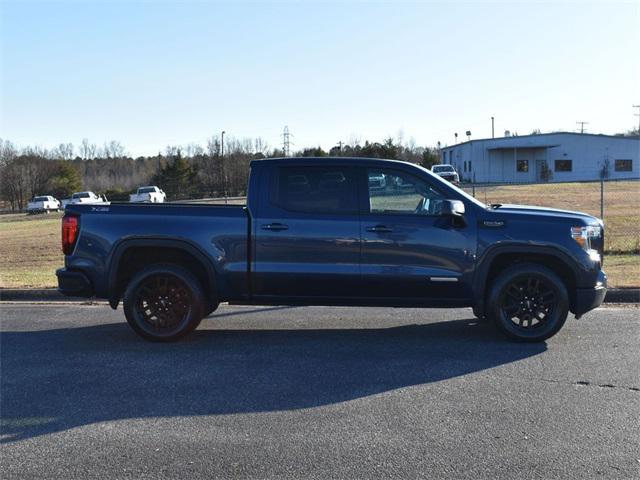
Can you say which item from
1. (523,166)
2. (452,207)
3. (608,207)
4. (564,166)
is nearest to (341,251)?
(452,207)

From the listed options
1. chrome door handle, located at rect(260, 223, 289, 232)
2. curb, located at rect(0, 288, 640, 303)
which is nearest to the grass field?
curb, located at rect(0, 288, 640, 303)

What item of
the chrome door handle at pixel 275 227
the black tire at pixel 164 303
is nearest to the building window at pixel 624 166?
the chrome door handle at pixel 275 227

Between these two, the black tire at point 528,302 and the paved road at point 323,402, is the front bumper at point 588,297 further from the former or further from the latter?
the paved road at point 323,402

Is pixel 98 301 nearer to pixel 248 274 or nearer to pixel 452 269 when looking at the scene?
pixel 248 274

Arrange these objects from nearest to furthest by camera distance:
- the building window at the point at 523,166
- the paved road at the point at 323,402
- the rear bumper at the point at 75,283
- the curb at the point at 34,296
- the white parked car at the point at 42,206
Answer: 1. the paved road at the point at 323,402
2. the rear bumper at the point at 75,283
3. the curb at the point at 34,296
4. the white parked car at the point at 42,206
5. the building window at the point at 523,166

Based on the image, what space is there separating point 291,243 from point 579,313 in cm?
305

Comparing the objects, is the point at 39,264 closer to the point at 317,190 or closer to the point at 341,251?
the point at 317,190

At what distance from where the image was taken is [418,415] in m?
4.64

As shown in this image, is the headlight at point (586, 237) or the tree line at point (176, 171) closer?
the headlight at point (586, 237)

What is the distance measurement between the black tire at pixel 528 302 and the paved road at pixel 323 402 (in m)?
0.19

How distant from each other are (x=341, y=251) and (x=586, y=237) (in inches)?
98.4

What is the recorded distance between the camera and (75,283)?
22.2ft

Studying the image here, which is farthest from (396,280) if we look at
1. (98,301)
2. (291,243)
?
(98,301)

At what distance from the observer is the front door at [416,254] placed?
6.45 meters
